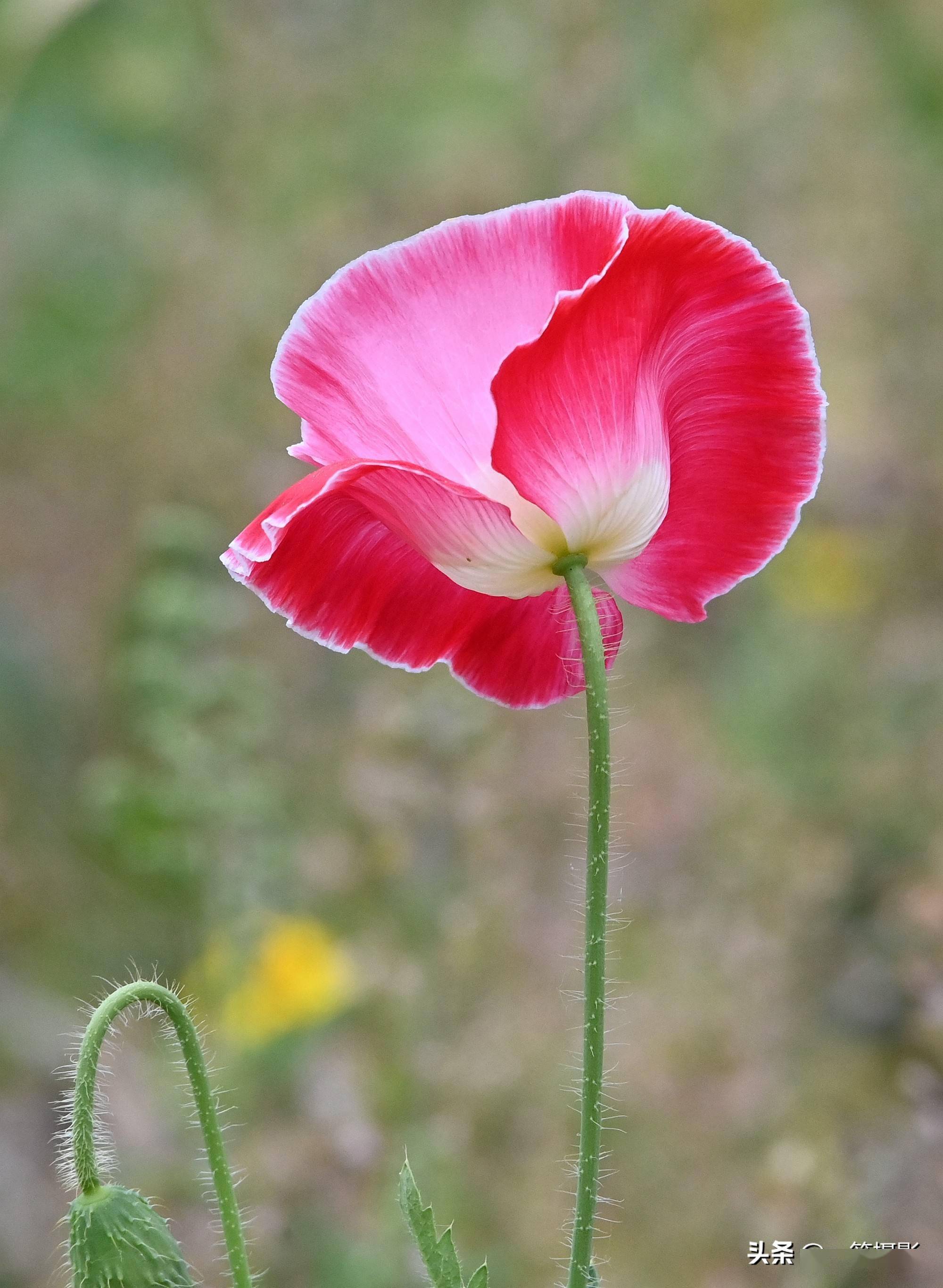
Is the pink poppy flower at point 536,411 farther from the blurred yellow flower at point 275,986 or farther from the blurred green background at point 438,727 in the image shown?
the blurred yellow flower at point 275,986

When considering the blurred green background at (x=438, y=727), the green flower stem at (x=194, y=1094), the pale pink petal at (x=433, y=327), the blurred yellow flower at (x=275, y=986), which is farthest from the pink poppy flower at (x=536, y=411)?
the blurred yellow flower at (x=275, y=986)

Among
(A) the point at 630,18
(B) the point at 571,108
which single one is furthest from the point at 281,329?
(A) the point at 630,18

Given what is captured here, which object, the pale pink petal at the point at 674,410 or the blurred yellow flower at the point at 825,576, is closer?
the pale pink petal at the point at 674,410

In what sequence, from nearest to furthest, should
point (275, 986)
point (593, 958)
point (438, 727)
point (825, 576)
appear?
point (593, 958) < point (438, 727) < point (275, 986) < point (825, 576)

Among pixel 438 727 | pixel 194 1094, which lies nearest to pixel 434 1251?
pixel 194 1094

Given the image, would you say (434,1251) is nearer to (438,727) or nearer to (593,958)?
(593,958)

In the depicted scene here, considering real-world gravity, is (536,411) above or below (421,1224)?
above

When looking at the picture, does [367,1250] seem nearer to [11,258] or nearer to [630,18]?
[11,258]

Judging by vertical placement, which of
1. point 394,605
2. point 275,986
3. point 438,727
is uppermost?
point 438,727
